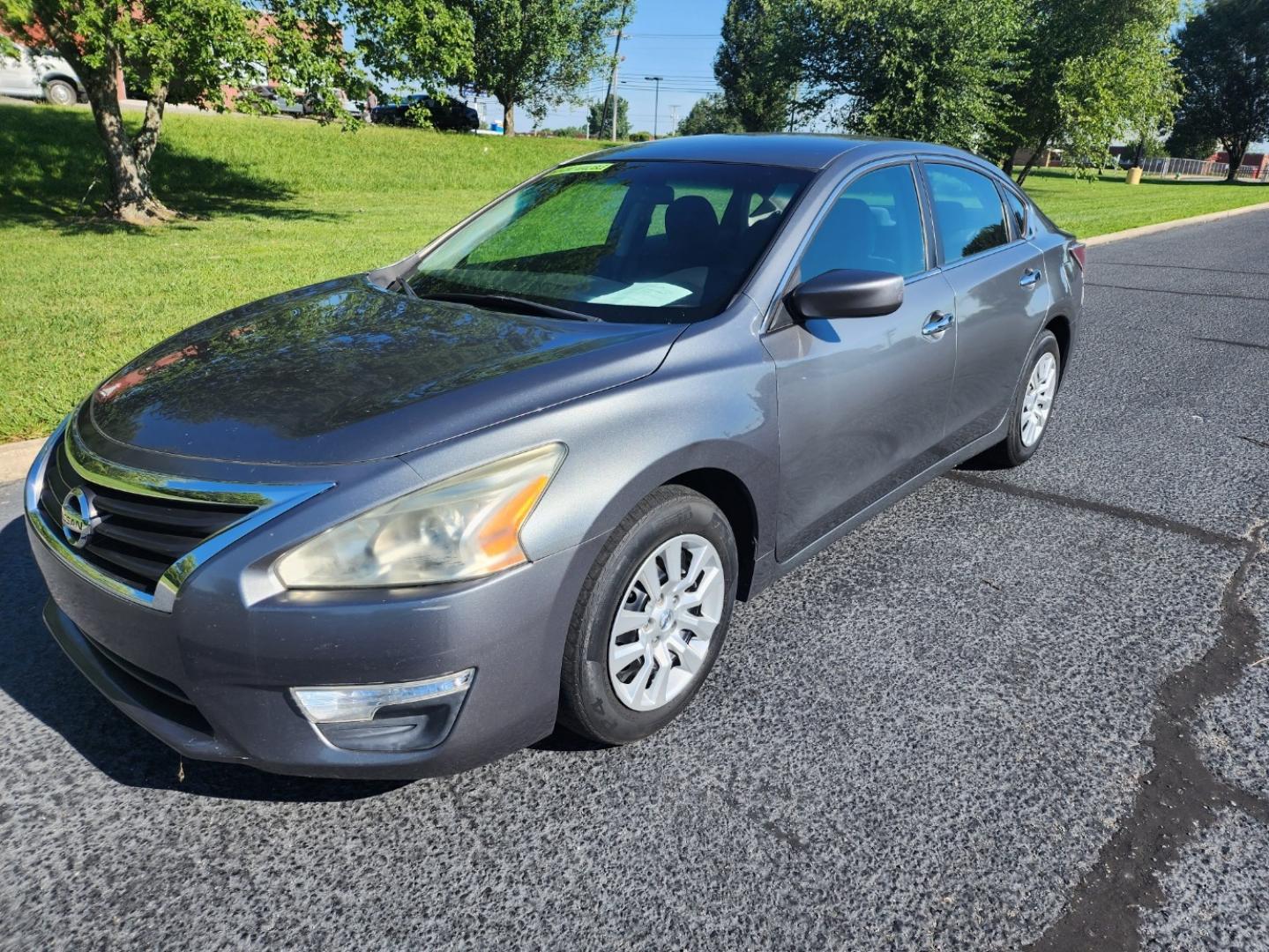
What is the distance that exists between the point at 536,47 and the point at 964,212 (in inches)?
1515

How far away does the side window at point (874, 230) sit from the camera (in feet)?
10.3

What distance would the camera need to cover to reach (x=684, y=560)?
259cm

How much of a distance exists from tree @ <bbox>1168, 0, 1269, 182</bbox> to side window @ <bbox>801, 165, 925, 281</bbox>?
224 ft

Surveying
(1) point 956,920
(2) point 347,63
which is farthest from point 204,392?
(2) point 347,63

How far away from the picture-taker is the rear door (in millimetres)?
3795

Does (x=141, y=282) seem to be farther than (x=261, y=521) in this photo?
Yes

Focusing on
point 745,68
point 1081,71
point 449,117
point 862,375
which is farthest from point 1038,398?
point 745,68

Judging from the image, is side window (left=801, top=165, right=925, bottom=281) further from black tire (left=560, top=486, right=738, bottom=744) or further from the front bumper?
the front bumper

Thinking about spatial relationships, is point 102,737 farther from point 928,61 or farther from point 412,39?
point 928,61

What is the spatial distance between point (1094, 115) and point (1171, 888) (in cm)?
3175

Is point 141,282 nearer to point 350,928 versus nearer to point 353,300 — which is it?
point 353,300

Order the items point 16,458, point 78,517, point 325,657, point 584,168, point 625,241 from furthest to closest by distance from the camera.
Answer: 1. point 16,458
2. point 584,168
3. point 625,241
4. point 78,517
5. point 325,657

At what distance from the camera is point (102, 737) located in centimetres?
261

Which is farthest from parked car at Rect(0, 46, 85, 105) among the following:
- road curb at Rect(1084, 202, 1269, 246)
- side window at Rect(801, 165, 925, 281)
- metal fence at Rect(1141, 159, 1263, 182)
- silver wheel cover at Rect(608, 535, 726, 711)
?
metal fence at Rect(1141, 159, 1263, 182)
